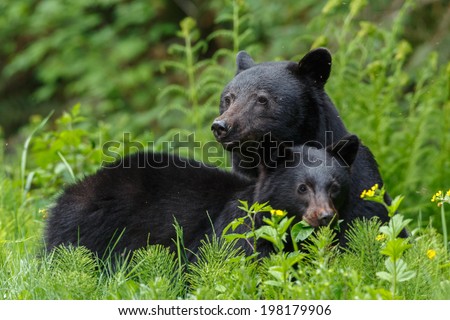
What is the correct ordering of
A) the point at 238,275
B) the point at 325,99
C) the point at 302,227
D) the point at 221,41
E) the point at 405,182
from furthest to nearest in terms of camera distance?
the point at 221,41 < the point at 405,182 < the point at 325,99 < the point at 302,227 < the point at 238,275

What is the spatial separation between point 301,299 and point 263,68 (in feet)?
8.30

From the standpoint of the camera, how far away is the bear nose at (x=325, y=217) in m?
4.53

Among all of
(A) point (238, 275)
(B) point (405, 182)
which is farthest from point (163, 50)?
(A) point (238, 275)

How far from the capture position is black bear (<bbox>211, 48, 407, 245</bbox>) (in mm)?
5629

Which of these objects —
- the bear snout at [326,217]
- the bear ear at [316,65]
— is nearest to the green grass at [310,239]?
the bear snout at [326,217]

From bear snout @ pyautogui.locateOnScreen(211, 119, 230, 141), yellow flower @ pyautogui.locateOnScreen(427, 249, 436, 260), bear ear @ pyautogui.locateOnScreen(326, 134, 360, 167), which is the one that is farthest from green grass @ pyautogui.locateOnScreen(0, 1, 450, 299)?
bear snout @ pyautogui.locateOnScreen(211, 119, 230, 141)

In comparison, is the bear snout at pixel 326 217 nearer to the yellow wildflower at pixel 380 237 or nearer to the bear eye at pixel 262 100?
the yellow wildflower at pixel 380 237

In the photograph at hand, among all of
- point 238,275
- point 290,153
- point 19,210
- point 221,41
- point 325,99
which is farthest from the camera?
point 221,41

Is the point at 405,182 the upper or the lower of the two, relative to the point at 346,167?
lower

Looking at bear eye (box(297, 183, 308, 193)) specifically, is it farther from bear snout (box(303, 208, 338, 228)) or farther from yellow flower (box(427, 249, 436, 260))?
yellow flower (box(427, 249, 436, 260))

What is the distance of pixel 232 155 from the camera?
242 inches

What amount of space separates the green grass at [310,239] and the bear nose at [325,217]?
0.17 meters

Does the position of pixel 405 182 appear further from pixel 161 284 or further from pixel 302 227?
pixel 161 284

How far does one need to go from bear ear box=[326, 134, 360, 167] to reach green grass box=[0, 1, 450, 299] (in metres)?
0.40
